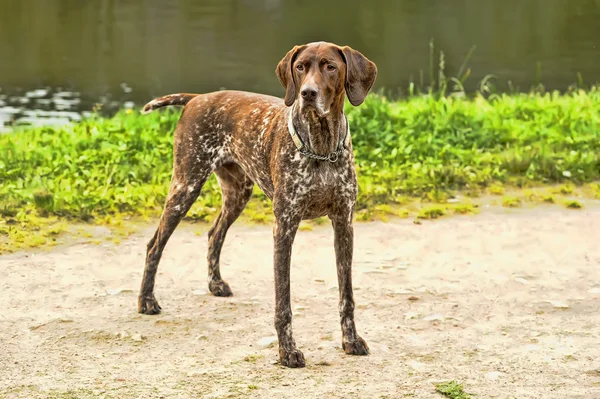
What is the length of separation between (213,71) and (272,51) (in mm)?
2351

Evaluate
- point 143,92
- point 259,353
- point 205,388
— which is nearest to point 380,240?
point 259,353

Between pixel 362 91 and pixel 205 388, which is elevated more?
pixel 362 91

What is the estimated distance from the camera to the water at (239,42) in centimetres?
1808

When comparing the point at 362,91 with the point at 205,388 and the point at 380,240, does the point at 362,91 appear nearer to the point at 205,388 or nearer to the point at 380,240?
the point at 205,388

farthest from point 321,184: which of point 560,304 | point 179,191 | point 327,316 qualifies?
point 560,304

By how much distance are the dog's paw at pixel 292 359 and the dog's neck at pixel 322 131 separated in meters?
1.22

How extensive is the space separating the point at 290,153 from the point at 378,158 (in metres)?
4.83

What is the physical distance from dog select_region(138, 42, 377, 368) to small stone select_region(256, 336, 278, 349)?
0.33 metres

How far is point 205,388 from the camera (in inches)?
227

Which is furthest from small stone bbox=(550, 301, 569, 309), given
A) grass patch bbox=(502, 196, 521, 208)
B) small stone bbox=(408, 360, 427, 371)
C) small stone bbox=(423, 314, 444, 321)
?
grass patch bbox=(502, 196, 521, 208)

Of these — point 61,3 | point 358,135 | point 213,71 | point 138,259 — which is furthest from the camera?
point 61,3

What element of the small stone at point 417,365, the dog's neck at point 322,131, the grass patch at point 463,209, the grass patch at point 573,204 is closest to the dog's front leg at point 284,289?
the dog's neck at point 322,131

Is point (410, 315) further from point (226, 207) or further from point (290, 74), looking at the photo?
point (290, 74)

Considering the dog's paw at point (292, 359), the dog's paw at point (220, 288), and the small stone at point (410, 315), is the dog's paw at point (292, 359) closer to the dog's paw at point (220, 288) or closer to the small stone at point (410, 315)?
the small stone at point (410, 315)
